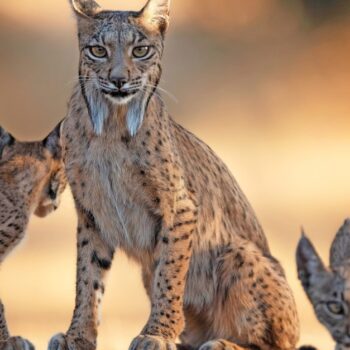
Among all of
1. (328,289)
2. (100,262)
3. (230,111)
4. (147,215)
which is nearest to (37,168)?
(100,262)

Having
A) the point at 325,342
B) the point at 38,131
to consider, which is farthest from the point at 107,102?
the point at 38,131

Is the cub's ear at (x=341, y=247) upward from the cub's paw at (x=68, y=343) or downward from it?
upward

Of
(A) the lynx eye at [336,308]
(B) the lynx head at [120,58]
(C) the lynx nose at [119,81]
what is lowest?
(A) the lynx eye at [336,308]

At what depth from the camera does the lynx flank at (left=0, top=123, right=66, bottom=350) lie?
32.3 ft

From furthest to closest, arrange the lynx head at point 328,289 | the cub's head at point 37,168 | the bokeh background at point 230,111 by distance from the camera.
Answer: the bokeh background at point 230,111 → the cub's head at point 37,168 → the lynx head at point 328,289

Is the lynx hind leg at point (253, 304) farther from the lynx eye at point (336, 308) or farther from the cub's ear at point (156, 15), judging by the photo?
the cub's ear at point (156, 15)

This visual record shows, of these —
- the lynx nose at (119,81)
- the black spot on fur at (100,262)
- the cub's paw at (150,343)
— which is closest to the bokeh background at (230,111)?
the black spot on fur at (100,262)

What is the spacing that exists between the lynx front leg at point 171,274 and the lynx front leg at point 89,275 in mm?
269

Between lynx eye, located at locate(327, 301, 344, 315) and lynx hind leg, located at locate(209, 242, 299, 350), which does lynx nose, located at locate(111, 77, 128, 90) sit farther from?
lynx eye, located at locate(327, 301, 344, 315)

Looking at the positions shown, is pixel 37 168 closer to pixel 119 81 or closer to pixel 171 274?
pixel 171 274

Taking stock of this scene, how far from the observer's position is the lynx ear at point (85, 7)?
30.5 feet

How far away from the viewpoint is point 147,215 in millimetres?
9297

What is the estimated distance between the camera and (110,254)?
31.2ft

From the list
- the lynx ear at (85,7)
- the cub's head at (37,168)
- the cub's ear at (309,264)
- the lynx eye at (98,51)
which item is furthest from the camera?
the cub's head at (37,168)
